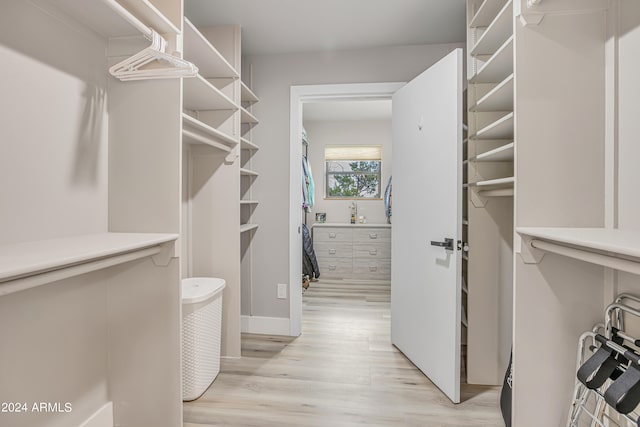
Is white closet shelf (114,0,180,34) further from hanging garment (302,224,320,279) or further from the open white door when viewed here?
hanging garment (302,224,320,279)

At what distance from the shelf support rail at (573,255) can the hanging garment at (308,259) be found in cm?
322

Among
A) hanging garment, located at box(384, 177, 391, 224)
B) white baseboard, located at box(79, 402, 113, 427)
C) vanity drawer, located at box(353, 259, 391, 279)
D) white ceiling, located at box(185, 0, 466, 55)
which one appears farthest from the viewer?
hanging garment, located at box(384, 177, 391, 224)

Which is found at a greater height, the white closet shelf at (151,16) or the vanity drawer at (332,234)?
the white closet shelf at (151,16)

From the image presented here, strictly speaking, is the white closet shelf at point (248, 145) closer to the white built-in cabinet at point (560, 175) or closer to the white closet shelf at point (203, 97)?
the white closet shelf at point (203, 97)

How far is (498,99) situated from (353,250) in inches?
125

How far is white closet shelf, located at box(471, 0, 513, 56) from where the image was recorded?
1.42 m

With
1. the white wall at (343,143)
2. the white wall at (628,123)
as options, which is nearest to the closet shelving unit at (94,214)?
the white wall at (628,123)

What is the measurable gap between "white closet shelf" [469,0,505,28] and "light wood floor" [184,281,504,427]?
7.24 feet

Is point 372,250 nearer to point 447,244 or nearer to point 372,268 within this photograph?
point 372,268

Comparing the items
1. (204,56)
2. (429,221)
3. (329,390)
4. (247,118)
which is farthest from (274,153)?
(329,390)

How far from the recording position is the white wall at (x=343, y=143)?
4.97 meters

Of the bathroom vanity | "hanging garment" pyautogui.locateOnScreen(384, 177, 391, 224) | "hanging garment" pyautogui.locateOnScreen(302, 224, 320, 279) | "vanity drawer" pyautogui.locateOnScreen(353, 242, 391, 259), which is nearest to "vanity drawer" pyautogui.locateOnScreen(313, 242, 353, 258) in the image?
the bathroom vanity

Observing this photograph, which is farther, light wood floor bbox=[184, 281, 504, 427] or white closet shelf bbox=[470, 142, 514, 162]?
light wood floor bbox=[184, 281, 504, 427]

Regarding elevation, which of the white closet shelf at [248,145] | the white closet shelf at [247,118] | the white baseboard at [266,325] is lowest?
the white baseboard at [266,325]
